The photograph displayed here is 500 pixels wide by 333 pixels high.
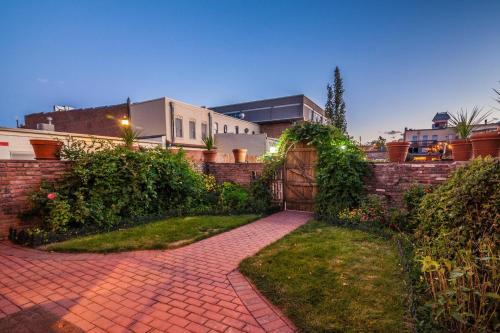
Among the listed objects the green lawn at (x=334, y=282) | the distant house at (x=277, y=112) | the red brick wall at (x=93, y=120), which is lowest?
the green lawn at (x=334, y=282)

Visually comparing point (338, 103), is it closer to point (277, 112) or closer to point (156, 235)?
point (277, 112)

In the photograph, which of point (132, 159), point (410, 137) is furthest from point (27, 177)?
point (410, 137)

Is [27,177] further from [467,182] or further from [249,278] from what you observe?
[467,182]

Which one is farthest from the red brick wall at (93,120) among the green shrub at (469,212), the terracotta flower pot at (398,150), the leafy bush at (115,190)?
the green shrub at (469,212)

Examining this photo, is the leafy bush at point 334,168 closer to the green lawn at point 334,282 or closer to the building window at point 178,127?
the green lawn at point 334,282

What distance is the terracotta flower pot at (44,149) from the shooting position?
557 centimetres

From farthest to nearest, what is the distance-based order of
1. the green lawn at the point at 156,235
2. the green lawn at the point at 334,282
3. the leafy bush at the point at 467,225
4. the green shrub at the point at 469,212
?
the green lawn at the point at 156,235
the green shrub at the point at 469,212
the leafy bush at the point at 467,225
the green lawn at the point at 334,282

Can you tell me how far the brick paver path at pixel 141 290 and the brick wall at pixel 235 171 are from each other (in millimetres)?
4750

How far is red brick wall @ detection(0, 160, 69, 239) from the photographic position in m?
4.82

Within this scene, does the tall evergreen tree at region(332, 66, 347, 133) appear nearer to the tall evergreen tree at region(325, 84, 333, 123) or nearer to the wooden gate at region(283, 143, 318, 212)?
the tall evergreen tree at region(325, 84, 333, 123)

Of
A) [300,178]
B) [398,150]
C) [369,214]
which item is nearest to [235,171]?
[300,178]

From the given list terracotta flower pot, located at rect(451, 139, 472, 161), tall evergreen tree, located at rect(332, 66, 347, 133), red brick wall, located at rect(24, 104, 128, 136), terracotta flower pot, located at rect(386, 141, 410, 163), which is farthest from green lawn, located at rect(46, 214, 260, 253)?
tall evergreen tree, located at rect(332, 66, 347, 133)

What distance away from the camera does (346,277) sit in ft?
10.2

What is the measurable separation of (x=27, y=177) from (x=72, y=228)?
1447 millimetres
